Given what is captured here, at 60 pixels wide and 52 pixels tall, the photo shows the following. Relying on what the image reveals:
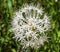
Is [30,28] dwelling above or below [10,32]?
above

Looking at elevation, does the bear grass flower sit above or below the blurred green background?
above

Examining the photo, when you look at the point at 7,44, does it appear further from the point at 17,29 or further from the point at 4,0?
the point at 17,29

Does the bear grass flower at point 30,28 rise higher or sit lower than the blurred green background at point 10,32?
higher

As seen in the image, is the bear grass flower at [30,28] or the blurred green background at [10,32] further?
the blurred green background at [10,32]

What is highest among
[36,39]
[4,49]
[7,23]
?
[36,39]

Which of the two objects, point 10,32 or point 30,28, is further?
point 10,32

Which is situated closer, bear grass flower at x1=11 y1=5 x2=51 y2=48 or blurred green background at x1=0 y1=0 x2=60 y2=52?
bear grass flower at x1=11 y1=5 x2=51 y2=48

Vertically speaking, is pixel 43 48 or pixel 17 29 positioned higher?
pixel 17 29

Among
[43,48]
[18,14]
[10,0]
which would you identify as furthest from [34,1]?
[18,14]
